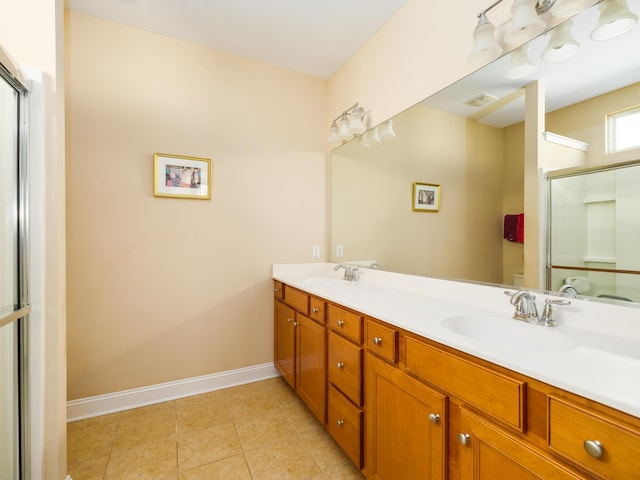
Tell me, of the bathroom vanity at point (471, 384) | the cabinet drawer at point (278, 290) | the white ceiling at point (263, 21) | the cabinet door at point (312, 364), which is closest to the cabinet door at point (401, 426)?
the bathroom vanity at point (471, 384)

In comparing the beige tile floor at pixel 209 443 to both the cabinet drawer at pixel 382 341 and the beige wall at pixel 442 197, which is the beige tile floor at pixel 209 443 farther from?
the beige wall at pixel 442 197

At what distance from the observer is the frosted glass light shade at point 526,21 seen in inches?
42.4

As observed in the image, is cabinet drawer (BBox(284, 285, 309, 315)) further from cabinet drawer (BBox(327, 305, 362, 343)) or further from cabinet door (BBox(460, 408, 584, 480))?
cabinet door (BBox(460, 408, 584, 480))

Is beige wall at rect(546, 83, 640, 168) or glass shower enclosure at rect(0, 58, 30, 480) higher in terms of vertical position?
beige wall at rect(546, 83, 640, 168)

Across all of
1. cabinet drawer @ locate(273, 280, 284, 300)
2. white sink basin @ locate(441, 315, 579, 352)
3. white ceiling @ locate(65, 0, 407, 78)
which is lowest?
cabinet drawer @ locate(273, 280, 284, 300)

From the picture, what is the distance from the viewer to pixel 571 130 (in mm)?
1054

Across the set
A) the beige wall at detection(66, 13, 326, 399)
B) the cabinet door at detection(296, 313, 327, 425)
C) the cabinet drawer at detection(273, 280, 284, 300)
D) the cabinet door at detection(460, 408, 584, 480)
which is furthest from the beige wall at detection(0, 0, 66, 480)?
the cabinet door at detection(460, 408, 584, 480)

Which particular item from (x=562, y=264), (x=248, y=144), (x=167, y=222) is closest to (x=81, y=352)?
(x=167, y=222)

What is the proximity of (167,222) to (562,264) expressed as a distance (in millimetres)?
2290

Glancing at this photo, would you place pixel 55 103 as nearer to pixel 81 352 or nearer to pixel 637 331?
pixel 81 352

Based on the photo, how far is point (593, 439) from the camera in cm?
58

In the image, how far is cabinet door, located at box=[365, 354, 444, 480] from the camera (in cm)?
94

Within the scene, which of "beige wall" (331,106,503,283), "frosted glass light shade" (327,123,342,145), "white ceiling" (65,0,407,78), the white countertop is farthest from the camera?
"frosted glass light shade" (327,123,342,145)

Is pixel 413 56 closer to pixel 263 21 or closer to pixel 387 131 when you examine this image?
pixel 387 131
